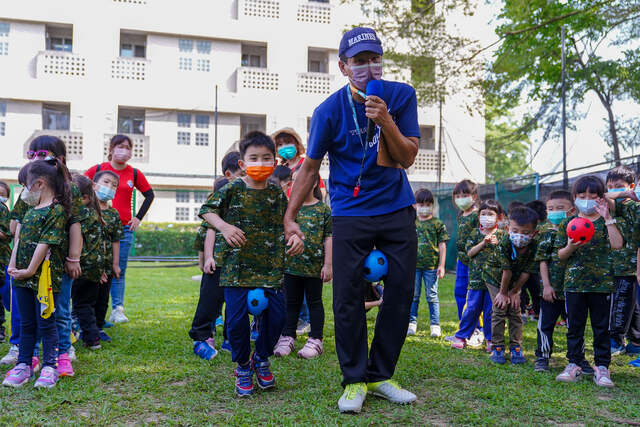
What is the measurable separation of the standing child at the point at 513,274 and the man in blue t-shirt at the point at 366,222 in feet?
5.02

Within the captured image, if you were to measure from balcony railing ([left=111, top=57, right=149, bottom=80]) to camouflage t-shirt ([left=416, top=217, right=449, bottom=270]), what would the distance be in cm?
1793

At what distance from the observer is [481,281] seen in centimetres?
536

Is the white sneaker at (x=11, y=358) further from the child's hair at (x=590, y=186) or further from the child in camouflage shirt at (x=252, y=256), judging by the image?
the child's hair at (x=590, y=186)

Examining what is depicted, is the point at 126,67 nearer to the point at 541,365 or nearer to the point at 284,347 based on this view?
the point at 284,347

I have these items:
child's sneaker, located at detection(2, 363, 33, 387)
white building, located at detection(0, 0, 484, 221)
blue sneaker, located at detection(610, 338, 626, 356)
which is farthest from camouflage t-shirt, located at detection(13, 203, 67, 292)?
white building, located at detection(0, 0, 484, 221)

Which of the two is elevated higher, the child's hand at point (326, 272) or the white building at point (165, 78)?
the white building at point (165, 78)

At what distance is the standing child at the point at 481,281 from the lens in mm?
5344

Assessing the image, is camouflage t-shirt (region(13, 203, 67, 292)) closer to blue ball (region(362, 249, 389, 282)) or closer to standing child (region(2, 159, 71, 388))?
standing child (region(2, 159, 71, 388))

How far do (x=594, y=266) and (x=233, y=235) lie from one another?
262cm

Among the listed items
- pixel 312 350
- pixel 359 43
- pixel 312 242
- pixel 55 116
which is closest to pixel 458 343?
pixel 312 350

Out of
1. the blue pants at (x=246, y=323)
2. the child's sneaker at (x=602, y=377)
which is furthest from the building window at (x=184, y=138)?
the child's sneaker at (x=602, y=377)

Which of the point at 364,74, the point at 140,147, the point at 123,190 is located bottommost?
the point at 123,190

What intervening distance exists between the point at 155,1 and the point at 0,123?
723 centimetres

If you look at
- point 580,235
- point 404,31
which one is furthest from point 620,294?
point 404,31
